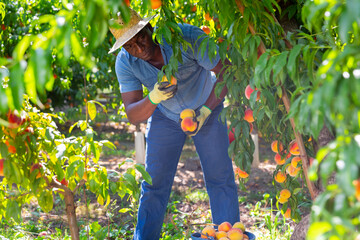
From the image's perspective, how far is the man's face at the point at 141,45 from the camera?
227cm

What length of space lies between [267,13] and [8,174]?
4.04ft

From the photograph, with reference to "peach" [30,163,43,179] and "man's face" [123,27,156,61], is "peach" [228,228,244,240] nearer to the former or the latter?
"peach" [30,163,43,179]

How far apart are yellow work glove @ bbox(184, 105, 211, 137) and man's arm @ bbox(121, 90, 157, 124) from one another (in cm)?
28

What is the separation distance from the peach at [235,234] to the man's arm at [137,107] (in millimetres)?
904

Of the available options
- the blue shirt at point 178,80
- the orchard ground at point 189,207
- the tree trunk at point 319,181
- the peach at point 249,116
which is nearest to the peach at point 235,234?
the tree trunk at point 319,181

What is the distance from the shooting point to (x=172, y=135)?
2607mm

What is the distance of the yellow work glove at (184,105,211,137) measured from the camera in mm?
2467

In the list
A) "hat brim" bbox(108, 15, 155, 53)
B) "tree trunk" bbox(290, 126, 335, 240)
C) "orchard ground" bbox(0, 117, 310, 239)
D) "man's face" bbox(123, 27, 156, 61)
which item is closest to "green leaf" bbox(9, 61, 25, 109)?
"tree trunk" bbox(290, 126, 335, 240)

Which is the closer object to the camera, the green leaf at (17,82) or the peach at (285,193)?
the green leaf at (17,82)

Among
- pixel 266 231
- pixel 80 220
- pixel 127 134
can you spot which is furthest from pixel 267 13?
pixel 127 134

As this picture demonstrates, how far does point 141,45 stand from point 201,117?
577 mm

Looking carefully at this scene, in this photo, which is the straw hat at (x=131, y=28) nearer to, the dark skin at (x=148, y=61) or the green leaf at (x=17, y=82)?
the dark skin at (x=148, y=61)

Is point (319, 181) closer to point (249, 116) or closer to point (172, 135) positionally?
point (249, 116)

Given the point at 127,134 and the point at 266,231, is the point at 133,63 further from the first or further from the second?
the point at 127,134
